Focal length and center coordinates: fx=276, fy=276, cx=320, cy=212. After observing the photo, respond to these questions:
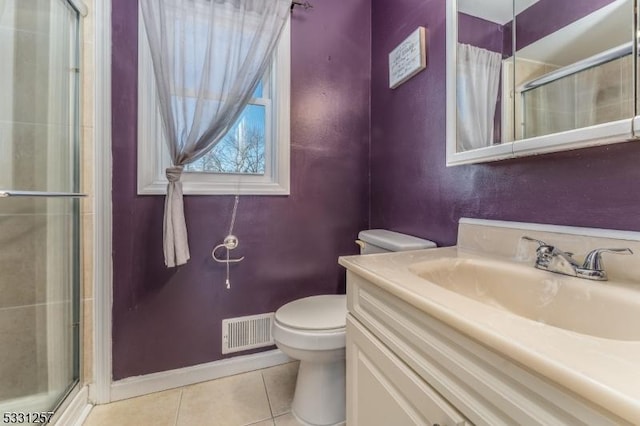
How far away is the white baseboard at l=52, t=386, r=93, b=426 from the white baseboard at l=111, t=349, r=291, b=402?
0.10m

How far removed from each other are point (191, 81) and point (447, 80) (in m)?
1.16

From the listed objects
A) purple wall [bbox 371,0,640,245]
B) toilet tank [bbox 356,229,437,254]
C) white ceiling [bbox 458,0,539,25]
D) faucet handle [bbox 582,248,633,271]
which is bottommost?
toilet tank [bbox 356,229,437,254]

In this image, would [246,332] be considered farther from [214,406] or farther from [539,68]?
[539,68]

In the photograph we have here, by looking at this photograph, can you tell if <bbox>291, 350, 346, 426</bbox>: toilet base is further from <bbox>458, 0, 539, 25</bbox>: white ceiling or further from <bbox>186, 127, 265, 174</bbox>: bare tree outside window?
<bbox>458, 0, 539, 25</bbox>: white ceiling

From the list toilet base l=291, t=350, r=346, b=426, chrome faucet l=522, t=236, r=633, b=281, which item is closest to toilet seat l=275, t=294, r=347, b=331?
toilet base l=291, t=350, r=346, b=426

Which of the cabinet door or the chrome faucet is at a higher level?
the chrome faucet

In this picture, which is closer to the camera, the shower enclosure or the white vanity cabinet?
the white vanity cabinet

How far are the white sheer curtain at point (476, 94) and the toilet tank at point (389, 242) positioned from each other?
1.42 ft

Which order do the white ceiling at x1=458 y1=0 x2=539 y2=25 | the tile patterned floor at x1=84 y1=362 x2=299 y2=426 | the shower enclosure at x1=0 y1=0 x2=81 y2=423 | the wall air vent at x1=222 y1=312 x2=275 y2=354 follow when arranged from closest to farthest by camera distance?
1. the white ceiling at x1=458 y1=0 x2=539 y2=25
2. the shower enclosure at x1=0 y1=0 x2=81 y2=423
3. the tile patterned floor at x1=84 y1=362 x2=299 y2=426
4. the wall air vent at x1=222 y1=312 x2=275 y2=354

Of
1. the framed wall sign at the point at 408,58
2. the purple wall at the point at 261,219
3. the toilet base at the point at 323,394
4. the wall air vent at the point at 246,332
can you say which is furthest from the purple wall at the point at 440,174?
the wall air vent at the point at 246,332

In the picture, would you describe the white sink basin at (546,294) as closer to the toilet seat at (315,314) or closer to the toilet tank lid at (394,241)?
the toilet tank lid at (394,241)

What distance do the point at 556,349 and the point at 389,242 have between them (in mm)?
911

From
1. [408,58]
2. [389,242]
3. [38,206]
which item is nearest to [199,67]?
[38,206]

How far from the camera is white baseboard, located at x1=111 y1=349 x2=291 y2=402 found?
4.34 feet
